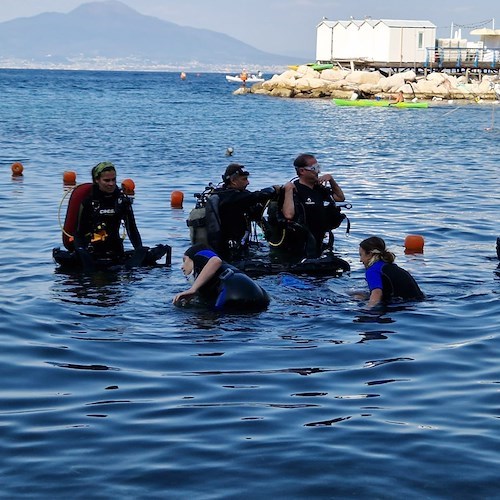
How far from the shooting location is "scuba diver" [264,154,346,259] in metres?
13.1

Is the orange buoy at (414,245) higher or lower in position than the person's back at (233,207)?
lower

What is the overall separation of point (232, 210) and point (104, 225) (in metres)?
1.60

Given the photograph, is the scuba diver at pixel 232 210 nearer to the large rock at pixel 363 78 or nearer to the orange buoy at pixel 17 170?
the orange buoy at pixel 17 170

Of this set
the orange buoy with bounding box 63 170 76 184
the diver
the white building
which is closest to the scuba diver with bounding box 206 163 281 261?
the diver

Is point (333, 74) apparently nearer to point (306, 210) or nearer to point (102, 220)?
point (306, 210)

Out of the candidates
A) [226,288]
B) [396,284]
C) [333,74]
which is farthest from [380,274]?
[333,74]

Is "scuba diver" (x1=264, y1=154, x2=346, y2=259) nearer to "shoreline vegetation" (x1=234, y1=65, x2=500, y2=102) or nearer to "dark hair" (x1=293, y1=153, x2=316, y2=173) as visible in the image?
"dark hair" (x1=293, y1=153, x2=316, y2=173)

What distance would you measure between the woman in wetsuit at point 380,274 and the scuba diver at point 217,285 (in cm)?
117

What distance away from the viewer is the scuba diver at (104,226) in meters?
12.1

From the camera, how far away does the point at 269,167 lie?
2822cm

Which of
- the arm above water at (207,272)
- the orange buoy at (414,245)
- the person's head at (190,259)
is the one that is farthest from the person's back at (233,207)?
the orange buoy at (414,245)

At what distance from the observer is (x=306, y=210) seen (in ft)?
43.3

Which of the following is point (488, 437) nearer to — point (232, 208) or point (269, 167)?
point (232, 208)

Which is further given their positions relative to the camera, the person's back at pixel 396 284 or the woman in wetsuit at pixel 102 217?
the woman in wetsuit at pixel 102 217
